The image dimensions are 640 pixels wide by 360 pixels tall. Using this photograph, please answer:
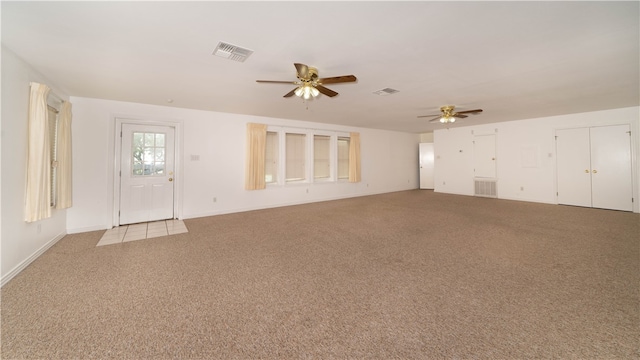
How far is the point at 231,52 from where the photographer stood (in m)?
2.68

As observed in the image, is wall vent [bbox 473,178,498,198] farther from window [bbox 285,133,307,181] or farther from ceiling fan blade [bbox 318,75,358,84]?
ceiling fan blade [bbox 318,75,358,84]

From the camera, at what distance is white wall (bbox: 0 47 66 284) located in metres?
2.53

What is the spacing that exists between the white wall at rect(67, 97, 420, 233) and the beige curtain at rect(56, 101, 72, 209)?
0.50 metres

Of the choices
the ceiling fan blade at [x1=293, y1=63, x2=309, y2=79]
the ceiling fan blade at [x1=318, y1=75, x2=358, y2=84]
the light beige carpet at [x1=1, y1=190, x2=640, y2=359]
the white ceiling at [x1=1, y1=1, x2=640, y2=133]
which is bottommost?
the light beige carpet at [x1=1, y1=190, x2=640, y2=359]

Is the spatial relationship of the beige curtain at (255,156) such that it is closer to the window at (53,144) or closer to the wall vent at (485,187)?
the window at (53,144)

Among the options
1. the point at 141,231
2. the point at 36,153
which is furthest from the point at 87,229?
the point at 36,153

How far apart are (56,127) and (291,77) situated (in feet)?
12.5

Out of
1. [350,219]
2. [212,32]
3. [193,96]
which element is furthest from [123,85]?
[350,219]

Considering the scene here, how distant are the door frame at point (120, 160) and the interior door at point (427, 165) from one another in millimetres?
8939

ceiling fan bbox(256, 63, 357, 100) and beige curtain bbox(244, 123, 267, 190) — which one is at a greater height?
ceiling fan bbox(256, 63, 357, 100)

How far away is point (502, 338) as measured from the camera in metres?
1.65

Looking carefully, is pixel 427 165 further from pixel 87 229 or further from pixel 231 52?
pixel 87 229

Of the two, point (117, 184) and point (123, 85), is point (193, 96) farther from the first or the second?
point (117, 184)

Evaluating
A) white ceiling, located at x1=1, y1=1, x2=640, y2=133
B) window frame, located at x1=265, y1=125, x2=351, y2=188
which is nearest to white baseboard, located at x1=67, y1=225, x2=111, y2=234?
white ceiling, located at x1=1, y1=1, x2=640, y2=133
